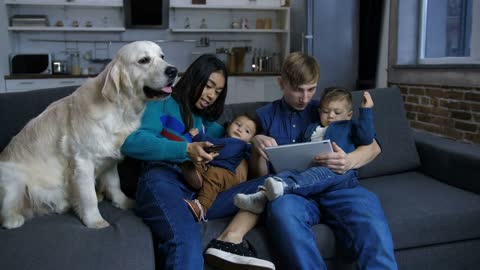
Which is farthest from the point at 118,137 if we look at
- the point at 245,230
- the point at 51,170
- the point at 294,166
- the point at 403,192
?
the point at 403,192

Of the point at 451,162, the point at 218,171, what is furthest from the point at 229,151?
the point at 451,162

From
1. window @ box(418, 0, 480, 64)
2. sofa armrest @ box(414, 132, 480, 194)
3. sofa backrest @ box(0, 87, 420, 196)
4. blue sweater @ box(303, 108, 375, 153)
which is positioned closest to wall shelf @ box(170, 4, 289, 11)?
window @ box(418, 0, 480, 64)

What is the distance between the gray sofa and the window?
56.1 inches

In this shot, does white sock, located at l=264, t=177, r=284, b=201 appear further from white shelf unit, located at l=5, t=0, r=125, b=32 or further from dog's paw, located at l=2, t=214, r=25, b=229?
white shelf unit, located at l=5, t=0, r=125, b=32

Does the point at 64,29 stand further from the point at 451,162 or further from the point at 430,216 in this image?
the point at 430,216

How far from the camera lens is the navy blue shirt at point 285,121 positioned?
1.97 m

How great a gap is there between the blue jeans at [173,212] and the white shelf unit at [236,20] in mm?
4153

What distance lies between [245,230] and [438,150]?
1162 millimetres

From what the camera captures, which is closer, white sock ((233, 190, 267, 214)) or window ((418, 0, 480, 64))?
white sock ((233, 190, 267, 214))

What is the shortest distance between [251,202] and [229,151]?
0.30 meters

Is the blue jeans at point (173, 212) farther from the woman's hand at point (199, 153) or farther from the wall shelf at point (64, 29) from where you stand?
the wall shelf at point (64, 29)

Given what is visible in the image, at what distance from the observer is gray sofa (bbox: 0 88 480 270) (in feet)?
4.36

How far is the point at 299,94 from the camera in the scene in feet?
6.27

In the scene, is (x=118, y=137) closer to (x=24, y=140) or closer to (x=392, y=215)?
(x=24, y=140)
